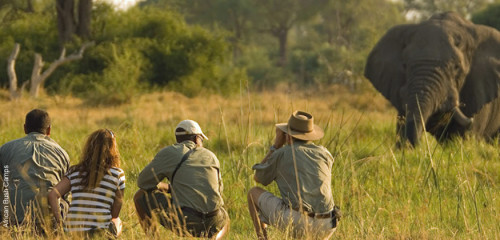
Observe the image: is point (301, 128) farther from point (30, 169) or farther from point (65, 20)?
point (65, 20)

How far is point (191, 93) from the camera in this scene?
21906 mm

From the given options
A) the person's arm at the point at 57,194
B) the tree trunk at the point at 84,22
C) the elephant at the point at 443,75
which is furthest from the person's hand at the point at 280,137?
the tree trunk at the point at 84,22

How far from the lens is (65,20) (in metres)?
21.8

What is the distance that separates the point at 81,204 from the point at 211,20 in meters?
41.9

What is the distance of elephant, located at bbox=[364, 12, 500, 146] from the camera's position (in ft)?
32.1

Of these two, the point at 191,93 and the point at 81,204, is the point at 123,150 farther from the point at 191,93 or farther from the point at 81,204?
the point at 191,93

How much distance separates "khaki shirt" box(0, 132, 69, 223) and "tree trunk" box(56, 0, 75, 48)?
1656 centimetres

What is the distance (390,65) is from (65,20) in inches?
507

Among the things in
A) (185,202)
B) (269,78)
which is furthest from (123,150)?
A: (269,78)

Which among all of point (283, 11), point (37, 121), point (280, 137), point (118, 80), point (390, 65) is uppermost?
point (37, 121)

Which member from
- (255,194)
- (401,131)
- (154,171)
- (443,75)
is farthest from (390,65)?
(154,171)

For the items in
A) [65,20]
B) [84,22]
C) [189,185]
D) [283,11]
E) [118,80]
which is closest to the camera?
[189,185]

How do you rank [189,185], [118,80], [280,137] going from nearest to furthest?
[189,185] → [280,137] → [118,80]

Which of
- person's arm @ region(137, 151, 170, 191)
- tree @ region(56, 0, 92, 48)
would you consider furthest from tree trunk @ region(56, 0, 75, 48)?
person's arm @ region(137, 151, 170, 191)
